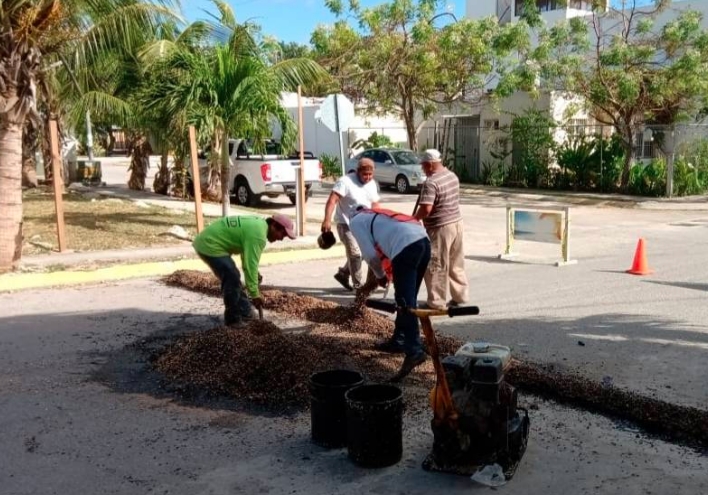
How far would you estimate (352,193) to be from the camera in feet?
28.5

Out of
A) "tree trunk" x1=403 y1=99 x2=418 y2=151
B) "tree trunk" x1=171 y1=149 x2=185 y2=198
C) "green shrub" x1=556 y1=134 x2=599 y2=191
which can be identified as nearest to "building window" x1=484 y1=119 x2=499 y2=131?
"tree trunk" x1=403 y1=99 x2=418 y2=151

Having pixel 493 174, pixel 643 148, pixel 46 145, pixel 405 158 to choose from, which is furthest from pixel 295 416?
pixel 493 174

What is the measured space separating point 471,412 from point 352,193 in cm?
494

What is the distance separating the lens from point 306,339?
6.75m

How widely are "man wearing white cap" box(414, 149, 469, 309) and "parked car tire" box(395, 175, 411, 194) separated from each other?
17603mm

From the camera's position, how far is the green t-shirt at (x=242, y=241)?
20.3ft

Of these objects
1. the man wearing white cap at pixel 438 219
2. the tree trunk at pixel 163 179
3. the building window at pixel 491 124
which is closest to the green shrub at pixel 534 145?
the building window at pixel 491 124

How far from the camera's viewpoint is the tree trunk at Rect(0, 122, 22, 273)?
10.3 metres

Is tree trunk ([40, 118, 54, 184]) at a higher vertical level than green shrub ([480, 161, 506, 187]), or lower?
higher

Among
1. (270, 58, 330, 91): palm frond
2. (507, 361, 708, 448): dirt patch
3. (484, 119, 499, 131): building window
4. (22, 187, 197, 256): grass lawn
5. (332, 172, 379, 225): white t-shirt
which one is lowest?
(507, 361, 708, 448): dirt patch

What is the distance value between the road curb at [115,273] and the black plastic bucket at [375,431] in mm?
7096

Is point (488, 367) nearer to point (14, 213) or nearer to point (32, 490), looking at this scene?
point (32, 490)

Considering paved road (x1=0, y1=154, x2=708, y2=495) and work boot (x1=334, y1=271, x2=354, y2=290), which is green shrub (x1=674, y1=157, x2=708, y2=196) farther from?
work boot (x1=334, y1=271, x2=354, y2=290)

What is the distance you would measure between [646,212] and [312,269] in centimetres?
1251
